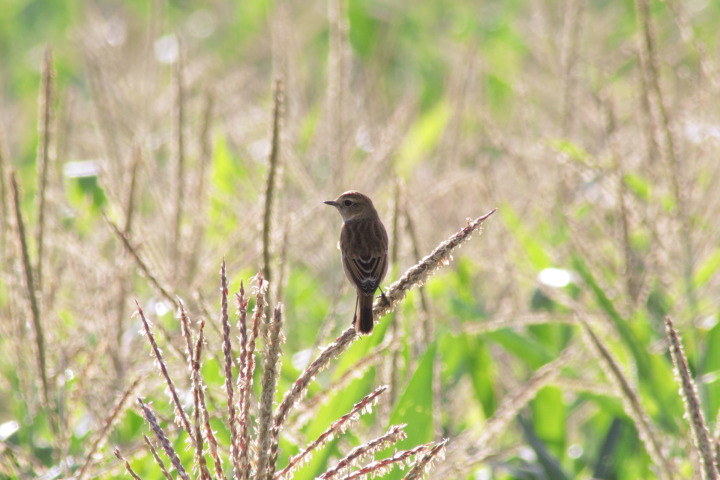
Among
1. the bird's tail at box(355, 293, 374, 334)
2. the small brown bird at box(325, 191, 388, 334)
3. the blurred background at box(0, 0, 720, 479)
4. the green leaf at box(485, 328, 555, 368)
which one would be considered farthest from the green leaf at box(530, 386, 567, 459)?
the bird's tail at box(355, 293, 374, 334)

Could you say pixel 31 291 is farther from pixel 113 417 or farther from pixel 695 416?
pixel 695 416

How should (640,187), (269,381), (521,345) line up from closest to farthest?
(269,381)
(521,345)
(640,187)

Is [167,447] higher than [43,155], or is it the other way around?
[43,155]

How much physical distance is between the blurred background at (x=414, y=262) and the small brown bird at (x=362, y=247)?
0.19 ft

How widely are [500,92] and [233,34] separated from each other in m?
2.55

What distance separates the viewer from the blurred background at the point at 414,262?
84.2 inches

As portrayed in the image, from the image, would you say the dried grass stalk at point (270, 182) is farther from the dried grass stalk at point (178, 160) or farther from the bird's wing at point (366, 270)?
the dried grass stalk at point (178, 160)

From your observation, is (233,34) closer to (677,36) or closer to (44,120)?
(677,36)

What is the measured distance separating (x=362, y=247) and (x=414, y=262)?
2.06 ft

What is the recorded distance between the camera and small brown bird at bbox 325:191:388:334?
237 cm

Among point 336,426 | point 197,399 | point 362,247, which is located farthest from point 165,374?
point 362,247

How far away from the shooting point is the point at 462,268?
341cm

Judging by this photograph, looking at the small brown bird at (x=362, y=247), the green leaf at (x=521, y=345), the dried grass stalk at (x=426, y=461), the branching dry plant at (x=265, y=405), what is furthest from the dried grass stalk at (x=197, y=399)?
the green leaf at (x=521, y=345)

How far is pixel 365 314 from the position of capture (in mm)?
2076
